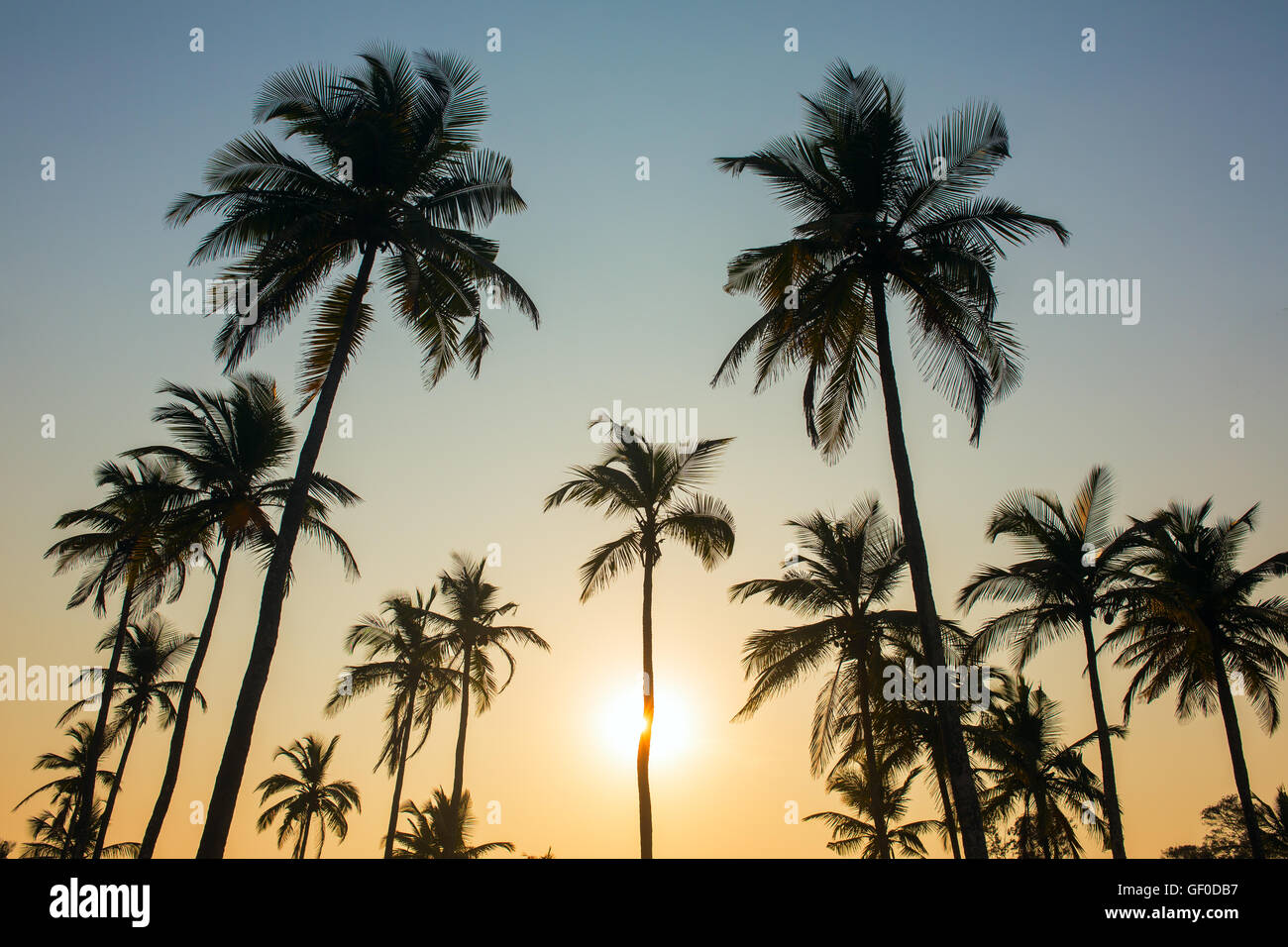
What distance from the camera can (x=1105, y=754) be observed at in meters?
19.9

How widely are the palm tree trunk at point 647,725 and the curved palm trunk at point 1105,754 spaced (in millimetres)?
11306

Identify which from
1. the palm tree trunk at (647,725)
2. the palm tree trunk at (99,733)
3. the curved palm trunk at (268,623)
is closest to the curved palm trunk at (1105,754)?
the palm tree trunk at (647,725)

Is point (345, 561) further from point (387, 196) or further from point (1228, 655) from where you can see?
point (1228, 655)

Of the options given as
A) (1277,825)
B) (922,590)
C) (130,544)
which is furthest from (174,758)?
(1277,825)

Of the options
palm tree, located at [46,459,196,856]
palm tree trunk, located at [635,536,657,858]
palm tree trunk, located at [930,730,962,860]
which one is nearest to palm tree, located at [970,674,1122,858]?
palm tree trunk, located at [930,730,962,860]

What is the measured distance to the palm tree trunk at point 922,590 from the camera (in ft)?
38.8

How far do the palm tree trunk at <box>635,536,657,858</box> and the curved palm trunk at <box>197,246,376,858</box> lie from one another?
32.7 ft

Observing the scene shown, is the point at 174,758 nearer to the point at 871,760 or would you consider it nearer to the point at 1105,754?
the point at 871,760

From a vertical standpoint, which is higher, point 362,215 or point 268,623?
point 362,215

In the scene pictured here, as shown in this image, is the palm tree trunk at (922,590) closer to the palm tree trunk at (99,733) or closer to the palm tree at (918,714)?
the palm tree at (918,714)

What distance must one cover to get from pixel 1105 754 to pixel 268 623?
1971 centimetres

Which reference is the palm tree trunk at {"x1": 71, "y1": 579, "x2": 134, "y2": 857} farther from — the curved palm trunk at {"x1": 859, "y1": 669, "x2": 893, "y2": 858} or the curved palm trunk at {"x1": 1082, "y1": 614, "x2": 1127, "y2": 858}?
the curved palm trunk at {"x1": 1082, "y1": 614, "x2": 1127, "y2": 858}
